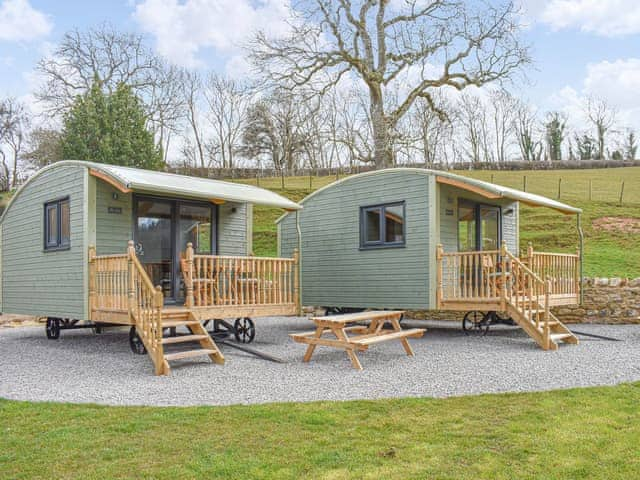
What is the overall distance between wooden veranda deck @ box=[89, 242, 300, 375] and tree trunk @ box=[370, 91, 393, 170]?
1309cm

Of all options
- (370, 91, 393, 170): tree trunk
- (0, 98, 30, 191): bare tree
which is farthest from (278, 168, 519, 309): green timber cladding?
(0, 98, 30, 191): bare tree

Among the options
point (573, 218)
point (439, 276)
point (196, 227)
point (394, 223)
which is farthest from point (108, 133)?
point (573, 218)

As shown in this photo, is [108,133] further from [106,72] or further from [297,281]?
[297,281]

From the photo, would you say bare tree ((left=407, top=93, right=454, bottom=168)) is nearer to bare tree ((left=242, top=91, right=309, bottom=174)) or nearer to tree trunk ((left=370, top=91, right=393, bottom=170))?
bare tree ((left=242, top=91, right=309, bottom=174))

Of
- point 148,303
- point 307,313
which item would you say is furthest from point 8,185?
point 148,303

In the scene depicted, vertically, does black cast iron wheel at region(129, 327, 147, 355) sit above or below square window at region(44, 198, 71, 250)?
below

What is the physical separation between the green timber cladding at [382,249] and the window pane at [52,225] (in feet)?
17.1

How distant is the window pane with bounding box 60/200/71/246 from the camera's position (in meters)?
9.94

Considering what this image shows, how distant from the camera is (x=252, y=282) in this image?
973 centimetres

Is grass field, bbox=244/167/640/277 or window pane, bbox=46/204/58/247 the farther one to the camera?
grass field, bbox=244/167/640/277

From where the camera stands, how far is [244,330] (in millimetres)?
10586

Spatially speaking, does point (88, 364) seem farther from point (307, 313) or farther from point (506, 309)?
point (307, 313)

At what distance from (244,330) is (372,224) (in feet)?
11.0

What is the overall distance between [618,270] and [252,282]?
→ 1067cm
